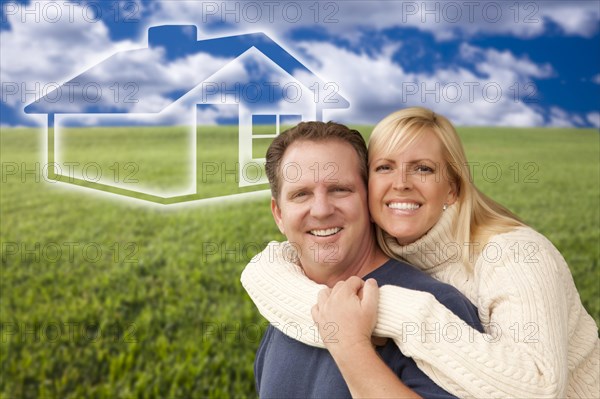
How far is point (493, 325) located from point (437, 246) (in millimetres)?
407

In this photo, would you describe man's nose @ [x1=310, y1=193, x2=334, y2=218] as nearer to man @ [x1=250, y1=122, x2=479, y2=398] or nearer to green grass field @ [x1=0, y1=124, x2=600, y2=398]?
man @ [x1=250, y1=122, x2=479, y2=398]

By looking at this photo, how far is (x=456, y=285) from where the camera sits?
7.07ft

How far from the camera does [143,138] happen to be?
11.5 m

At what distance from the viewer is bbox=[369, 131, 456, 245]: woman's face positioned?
211cm

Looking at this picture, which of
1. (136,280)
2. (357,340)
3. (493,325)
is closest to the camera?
(357,340)

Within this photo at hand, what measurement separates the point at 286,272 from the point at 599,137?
14330 millimetres

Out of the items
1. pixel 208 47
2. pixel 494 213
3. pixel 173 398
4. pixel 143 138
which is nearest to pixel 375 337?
pixel 494 213

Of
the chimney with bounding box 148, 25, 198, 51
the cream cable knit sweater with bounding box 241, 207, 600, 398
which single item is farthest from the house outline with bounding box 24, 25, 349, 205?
the cream cable knit sweater with bounding box 241, 207, 600, 398

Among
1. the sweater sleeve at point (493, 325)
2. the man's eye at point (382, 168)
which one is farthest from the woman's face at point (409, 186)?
the sweater sleeve at point (493, 325)

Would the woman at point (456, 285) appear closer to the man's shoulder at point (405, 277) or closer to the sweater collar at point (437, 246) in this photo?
the sweater collar at point (437, 246)

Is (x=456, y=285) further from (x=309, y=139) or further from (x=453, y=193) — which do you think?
(x=309, y=139)

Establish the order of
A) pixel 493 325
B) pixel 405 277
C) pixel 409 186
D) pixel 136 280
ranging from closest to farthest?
pixel 493 325, pixel 405 277, pixel 409 186, pixel 136 280

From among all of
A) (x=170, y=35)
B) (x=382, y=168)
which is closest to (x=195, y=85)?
(x=170, y=35)

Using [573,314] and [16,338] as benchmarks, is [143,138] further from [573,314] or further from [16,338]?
[573,314]
